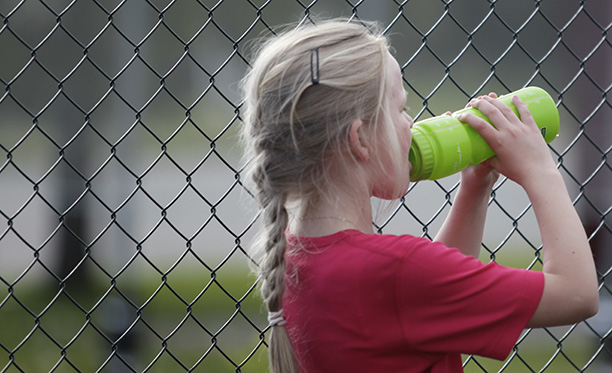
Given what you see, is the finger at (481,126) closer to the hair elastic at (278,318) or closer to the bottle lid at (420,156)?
the bottle lid at (420,156)

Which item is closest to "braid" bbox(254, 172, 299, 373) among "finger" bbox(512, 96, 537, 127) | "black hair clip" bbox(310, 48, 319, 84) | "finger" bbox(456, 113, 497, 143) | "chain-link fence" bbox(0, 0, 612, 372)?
"black hair clip" bbox(310, 48, 319, 84)

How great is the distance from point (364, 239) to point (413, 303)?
15 centimetres

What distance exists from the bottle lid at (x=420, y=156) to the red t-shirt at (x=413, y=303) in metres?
0.21

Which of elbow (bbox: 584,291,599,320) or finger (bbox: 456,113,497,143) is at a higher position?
finger (bbox: 456,113,497,143)

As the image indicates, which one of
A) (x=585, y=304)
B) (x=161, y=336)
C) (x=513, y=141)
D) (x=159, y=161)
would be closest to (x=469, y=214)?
(x=513, y=141)

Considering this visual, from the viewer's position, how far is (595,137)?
5.11 metres

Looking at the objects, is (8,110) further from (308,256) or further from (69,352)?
(308,256)

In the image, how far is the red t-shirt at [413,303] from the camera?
121cm

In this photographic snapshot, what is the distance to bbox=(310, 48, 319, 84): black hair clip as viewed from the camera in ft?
4.16

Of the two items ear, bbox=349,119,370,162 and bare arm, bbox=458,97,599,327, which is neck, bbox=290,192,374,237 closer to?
ear, bbox=349,119,370,162

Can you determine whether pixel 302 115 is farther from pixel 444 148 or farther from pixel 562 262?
pixel 562 262

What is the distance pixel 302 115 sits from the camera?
4.21 feet

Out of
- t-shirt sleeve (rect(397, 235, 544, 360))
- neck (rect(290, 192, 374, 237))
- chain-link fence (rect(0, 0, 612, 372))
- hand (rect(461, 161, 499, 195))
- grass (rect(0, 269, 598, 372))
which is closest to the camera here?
t-shirt sleeve (rect(397, 235, 544, 360))

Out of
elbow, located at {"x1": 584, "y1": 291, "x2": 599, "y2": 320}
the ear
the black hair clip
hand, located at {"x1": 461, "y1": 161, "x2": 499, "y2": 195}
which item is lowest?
elbow, located at {"x1": 584, "y1": 291, "x2": 599, "y2": 320}
